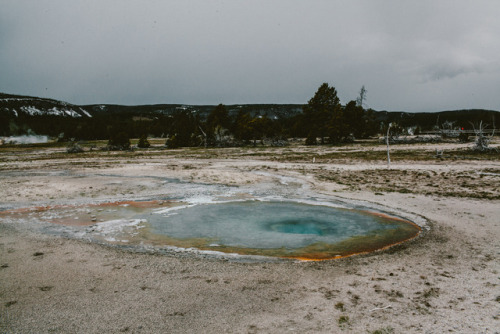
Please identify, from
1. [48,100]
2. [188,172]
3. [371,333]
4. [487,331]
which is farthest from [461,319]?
[48,100]

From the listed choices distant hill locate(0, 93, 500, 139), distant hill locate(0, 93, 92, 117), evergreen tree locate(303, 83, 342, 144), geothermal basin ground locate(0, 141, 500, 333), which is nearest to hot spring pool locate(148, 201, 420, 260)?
geothermal basin ground locate(0, 141, 500, 333)

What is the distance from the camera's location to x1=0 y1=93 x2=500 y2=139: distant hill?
87.5 metres

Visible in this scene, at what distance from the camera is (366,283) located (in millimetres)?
5801

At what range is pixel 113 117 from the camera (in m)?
124

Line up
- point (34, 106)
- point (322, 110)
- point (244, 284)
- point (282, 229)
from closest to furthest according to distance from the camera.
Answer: point (244, 284)
point (282, 229)
point (322, 110)
point (34, 106)

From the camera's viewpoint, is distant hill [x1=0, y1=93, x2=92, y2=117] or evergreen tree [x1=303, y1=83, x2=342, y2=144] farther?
distant hill [x1=0, y1=93, x2=92, y2=117]

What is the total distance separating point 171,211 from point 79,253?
4.45 m

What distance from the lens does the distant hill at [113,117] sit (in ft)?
287

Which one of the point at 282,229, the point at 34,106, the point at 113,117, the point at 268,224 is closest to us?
the point at 282,229

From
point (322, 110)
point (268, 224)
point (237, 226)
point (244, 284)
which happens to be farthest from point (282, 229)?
point (322, 110)

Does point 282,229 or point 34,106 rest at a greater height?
point 34,106

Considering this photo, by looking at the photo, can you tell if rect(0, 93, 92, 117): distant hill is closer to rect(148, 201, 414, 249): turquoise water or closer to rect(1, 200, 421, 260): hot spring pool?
rect(1, 200, 421, 260): hot spring pool

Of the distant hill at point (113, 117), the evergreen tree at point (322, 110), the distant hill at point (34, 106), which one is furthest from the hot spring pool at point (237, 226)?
the distant hill at point (34, 106)

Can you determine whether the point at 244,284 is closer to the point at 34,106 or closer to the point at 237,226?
the point at 237,226
